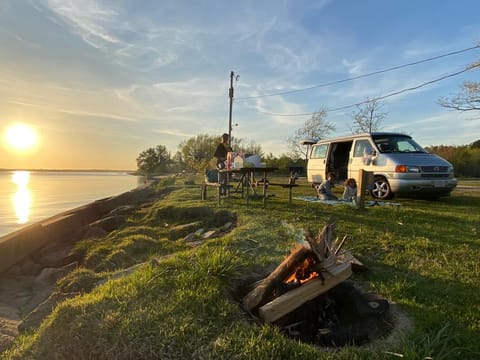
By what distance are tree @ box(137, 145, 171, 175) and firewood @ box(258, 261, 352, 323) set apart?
289ft

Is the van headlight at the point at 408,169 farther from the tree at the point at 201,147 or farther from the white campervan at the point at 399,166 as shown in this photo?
the tree at the point at 201,147

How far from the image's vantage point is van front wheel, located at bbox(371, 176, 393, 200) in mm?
9523

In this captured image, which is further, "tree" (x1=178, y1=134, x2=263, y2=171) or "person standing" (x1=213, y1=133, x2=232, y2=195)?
"tree" (x1=178, y1=134, x2=263, y2=171)

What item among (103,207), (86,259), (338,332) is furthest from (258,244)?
(103,207)

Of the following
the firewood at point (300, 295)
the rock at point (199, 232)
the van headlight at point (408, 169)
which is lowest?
the rock at point (199, 232)

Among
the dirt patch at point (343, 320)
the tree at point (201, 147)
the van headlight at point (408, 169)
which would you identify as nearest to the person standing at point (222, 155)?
the van headlight at point (408, 169)

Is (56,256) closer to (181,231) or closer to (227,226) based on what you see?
(181,231)

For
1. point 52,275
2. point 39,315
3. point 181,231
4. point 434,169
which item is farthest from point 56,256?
point 434,169

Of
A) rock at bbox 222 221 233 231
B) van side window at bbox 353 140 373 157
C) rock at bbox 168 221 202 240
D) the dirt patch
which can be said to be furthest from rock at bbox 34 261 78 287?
→ van side window at bbox 353 140 373 157

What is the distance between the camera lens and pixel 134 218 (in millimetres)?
10945

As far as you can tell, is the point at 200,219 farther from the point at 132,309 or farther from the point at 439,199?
the point at 439,199

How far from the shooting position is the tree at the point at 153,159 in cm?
9019

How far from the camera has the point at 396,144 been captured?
1002cm

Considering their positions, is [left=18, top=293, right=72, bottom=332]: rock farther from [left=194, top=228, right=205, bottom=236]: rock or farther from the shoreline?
the shoreline
